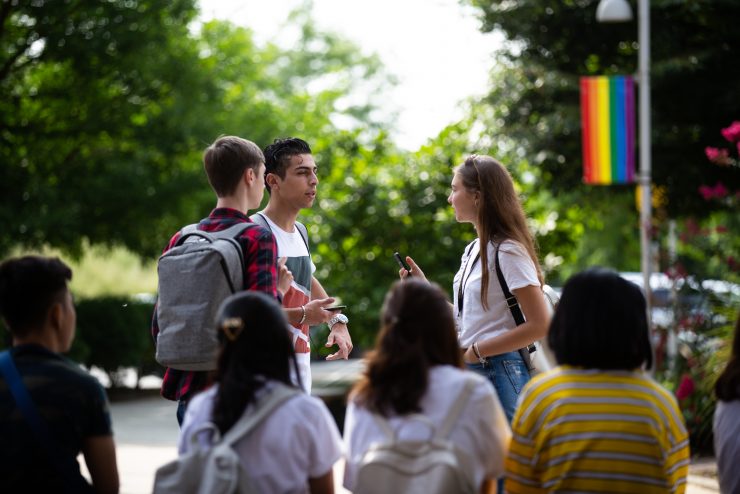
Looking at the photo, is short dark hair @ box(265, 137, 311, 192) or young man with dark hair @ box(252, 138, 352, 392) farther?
short dark hair @ box(265, 137, 311, 192)

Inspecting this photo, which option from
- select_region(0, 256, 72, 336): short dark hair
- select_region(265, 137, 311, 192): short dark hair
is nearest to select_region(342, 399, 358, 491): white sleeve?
select_region(0, 256, 72, 336): short dark hair

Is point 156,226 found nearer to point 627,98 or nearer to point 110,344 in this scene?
point 110,344

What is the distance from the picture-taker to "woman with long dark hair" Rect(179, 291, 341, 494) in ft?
11.6

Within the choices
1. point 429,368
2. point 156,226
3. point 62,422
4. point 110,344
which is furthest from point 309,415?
point 156,226

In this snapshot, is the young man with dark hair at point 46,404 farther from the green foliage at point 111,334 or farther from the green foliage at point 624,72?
the green foliage at point 111,334

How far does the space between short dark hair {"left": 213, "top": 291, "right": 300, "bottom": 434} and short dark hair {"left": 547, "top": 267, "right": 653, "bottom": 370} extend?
2.96 feet

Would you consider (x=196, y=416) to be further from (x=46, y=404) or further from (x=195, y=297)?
(x=195, y=297)

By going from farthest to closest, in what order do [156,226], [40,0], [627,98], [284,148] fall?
[156,226] → [40,0] → [627,98] → [284,148]

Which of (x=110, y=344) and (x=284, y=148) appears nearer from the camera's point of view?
→ (x=284, y=148)

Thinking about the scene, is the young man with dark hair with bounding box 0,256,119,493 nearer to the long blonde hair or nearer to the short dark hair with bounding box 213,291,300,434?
the short dark hair with bounding box 213,291,300,434

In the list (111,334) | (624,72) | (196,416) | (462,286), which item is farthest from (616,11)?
(196,416)

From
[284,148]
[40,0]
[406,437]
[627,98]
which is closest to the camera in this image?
[406,437]

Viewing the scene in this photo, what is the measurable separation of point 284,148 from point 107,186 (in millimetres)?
13727

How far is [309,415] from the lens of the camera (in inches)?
142
